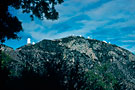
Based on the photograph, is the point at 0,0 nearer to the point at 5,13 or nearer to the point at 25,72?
the point at 5,13

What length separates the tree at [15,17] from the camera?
10.1 meters

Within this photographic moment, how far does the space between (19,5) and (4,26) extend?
2.15m

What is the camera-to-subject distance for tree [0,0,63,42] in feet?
33.1

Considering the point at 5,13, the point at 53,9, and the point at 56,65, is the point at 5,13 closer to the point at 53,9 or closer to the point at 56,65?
the point at 53,9

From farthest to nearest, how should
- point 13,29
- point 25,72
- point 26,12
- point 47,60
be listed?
point 26,12 < point 13,29 < point 47,60 < point 25,72

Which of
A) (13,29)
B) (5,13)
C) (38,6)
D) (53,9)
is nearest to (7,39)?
(13,29)

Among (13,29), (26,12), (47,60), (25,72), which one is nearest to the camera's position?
(25,72)

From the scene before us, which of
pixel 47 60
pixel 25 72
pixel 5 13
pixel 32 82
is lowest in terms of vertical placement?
pixel 32 82

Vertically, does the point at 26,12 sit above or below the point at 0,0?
above

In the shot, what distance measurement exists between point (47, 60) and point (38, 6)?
4.52 m

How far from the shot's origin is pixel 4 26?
33.8ft

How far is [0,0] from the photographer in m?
9.33

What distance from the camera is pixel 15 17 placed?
11000 millimetres

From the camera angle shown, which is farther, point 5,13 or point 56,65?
point 5,13
